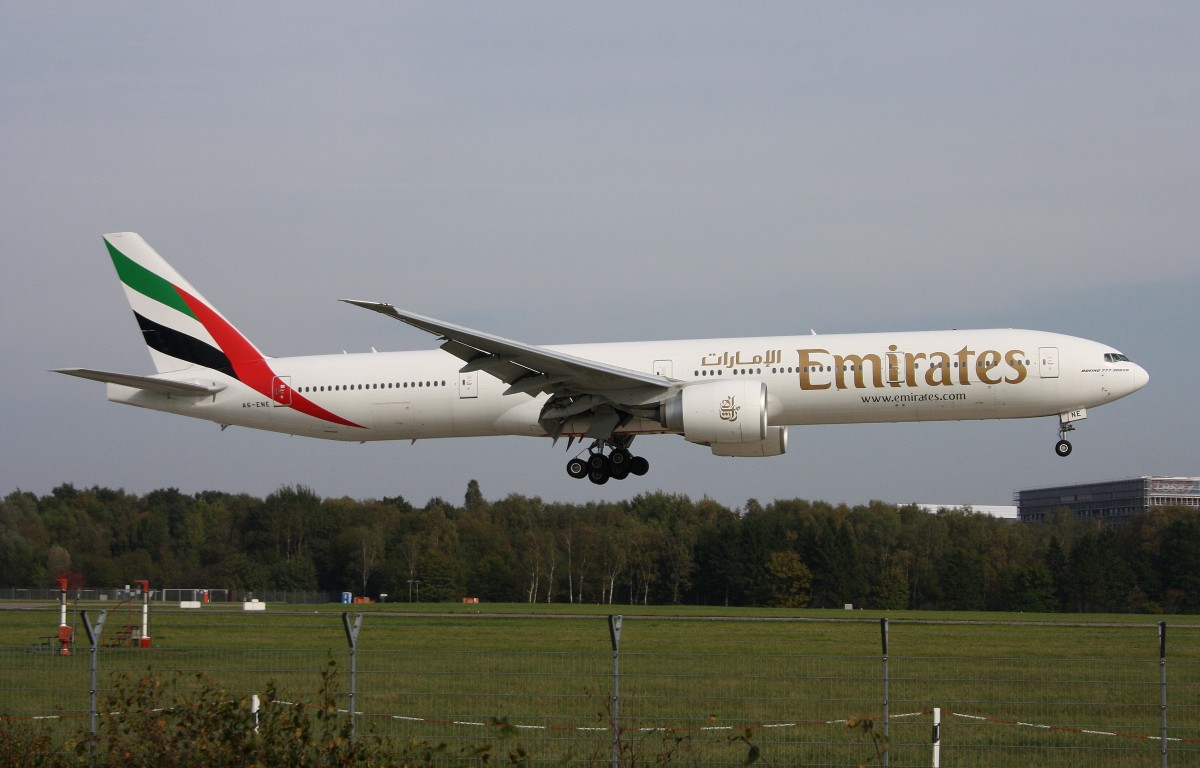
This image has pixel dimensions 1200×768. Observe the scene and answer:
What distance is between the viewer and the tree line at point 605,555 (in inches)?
1938

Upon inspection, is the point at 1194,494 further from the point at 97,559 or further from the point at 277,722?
the point at 277,722

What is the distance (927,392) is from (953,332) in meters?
1.69

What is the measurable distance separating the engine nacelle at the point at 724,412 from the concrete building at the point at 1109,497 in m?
99.6

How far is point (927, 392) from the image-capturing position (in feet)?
93.8

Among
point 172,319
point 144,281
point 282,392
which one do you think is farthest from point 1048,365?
point 144,281

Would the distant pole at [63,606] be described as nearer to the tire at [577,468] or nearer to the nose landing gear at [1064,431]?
the tire at [577,468]

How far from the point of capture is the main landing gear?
3177 centimetres

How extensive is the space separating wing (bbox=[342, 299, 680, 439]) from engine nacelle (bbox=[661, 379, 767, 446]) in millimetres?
864

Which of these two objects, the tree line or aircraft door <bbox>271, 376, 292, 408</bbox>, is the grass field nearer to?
aircraft door <bbox>271, 376, 292, 408</bbox>

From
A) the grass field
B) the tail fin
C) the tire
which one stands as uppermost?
the tail fin

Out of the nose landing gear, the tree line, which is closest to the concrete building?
the tree line

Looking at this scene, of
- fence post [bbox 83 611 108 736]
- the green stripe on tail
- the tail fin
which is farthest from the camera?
the green stripe on tail

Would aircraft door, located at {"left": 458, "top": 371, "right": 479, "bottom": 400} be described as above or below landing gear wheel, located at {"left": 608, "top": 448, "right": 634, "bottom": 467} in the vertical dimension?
above

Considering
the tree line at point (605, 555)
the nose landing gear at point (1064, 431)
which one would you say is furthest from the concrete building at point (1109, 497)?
the nose landing gear at point (1064, 431)
